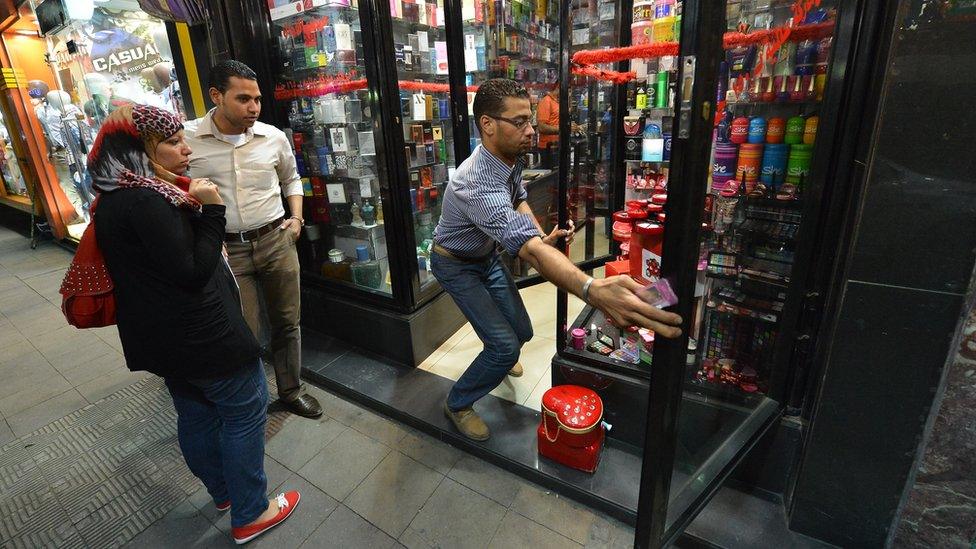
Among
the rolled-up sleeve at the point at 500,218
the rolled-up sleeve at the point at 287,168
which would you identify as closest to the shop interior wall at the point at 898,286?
the rolled-up sleeve at the point at 500,218

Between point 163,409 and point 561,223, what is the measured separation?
265cm

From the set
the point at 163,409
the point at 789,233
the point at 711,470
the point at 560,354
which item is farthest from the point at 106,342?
the point at 789,233

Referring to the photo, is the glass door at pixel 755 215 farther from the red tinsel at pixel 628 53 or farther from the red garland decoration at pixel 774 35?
the red tinsel at pixel 628 53

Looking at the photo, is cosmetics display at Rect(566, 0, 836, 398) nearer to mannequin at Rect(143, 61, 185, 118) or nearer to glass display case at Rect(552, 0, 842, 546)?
glass display case at Rect(552, 0, 842, 546)

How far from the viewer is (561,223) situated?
212 centimetres

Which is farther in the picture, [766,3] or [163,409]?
[163,409]

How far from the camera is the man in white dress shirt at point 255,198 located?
211 cm

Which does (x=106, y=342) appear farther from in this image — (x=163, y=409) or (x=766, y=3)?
(x=766, y=3)

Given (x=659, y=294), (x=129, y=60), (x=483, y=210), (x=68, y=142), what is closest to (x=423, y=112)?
(x=483, y=210)

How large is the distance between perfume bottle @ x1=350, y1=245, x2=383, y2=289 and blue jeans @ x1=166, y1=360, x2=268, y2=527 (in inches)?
62.1

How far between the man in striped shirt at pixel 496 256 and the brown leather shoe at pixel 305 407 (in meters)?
0.81

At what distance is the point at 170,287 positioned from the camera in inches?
55.4

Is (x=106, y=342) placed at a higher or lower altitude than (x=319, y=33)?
lower

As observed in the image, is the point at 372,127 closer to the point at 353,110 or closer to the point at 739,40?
the point at 353,110
